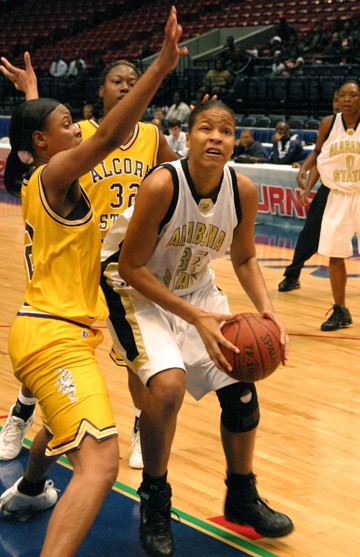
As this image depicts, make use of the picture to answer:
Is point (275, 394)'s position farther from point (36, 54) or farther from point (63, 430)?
point (36, 54)

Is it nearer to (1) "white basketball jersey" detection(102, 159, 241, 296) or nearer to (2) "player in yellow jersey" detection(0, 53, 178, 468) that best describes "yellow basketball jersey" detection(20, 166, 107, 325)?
(1) "white basketball jersey" detection(102, 159, 241, 296)

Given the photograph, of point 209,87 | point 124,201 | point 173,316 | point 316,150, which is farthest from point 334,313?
point 209,87

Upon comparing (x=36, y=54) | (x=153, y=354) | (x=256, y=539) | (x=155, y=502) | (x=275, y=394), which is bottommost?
(x=36, y=54)

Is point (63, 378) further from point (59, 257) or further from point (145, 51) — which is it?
point (145, 51)

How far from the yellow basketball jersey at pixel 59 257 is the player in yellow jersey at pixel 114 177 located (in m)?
1.09

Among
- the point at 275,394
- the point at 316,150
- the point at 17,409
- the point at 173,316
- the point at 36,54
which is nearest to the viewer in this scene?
the point at 173,316

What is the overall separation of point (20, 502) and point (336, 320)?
387 cm

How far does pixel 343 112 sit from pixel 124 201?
3.18m

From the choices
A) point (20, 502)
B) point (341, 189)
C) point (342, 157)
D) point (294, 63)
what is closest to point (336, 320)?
point (341, 189)

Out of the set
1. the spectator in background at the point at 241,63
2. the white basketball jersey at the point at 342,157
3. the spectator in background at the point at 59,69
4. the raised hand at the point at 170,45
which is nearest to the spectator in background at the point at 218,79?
the spectator in background at the point at 241,63

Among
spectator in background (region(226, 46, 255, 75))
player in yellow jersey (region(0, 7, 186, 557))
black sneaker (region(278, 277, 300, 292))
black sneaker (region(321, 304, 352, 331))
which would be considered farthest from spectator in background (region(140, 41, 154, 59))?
player in yellow jersey (region(0, 7, 186, 557))

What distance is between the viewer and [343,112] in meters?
6.97

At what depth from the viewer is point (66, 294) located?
2.94 metres

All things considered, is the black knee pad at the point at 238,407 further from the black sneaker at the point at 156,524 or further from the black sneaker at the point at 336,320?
the black sneaker at the point at 336,320
